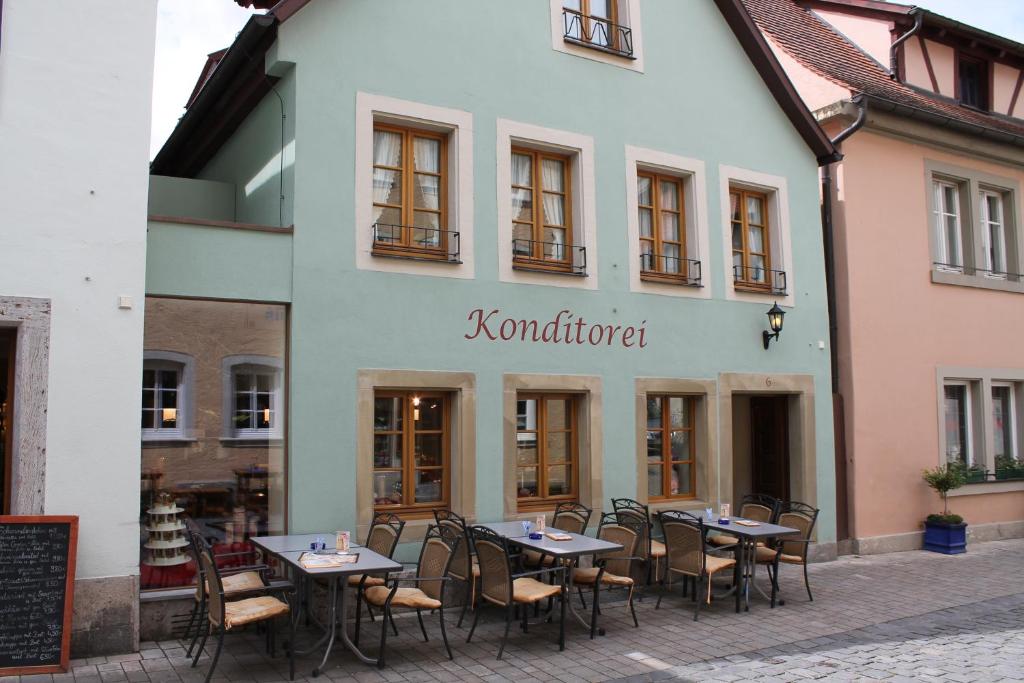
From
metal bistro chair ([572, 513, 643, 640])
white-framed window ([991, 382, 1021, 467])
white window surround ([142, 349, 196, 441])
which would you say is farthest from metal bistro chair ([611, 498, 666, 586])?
white-framed window ([991, 382, 1021, 467])

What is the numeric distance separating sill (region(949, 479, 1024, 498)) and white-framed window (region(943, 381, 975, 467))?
0.37 metres

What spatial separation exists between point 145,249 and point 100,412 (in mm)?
1319

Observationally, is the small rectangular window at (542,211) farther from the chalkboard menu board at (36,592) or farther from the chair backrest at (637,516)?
the chalkboard menu board at (36,592)

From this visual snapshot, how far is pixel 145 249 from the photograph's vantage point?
279 inches

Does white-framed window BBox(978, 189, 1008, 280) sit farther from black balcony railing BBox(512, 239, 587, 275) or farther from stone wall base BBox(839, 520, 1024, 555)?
black balcony railing BBox(512, 239, 587, 275)

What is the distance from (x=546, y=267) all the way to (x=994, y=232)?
876 cm

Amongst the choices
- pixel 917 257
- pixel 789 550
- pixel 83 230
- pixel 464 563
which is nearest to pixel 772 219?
pixel 917 257

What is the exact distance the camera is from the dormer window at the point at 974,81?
14938mm

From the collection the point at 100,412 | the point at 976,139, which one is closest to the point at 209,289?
the point at 100,412

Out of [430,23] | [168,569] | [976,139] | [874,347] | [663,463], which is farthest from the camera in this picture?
[976,139]

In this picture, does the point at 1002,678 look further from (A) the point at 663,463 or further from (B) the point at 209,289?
(B) the point at 209,289

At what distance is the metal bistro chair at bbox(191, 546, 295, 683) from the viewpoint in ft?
20.0

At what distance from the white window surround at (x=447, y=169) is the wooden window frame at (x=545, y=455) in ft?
5.51

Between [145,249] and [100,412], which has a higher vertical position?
[145,249]
